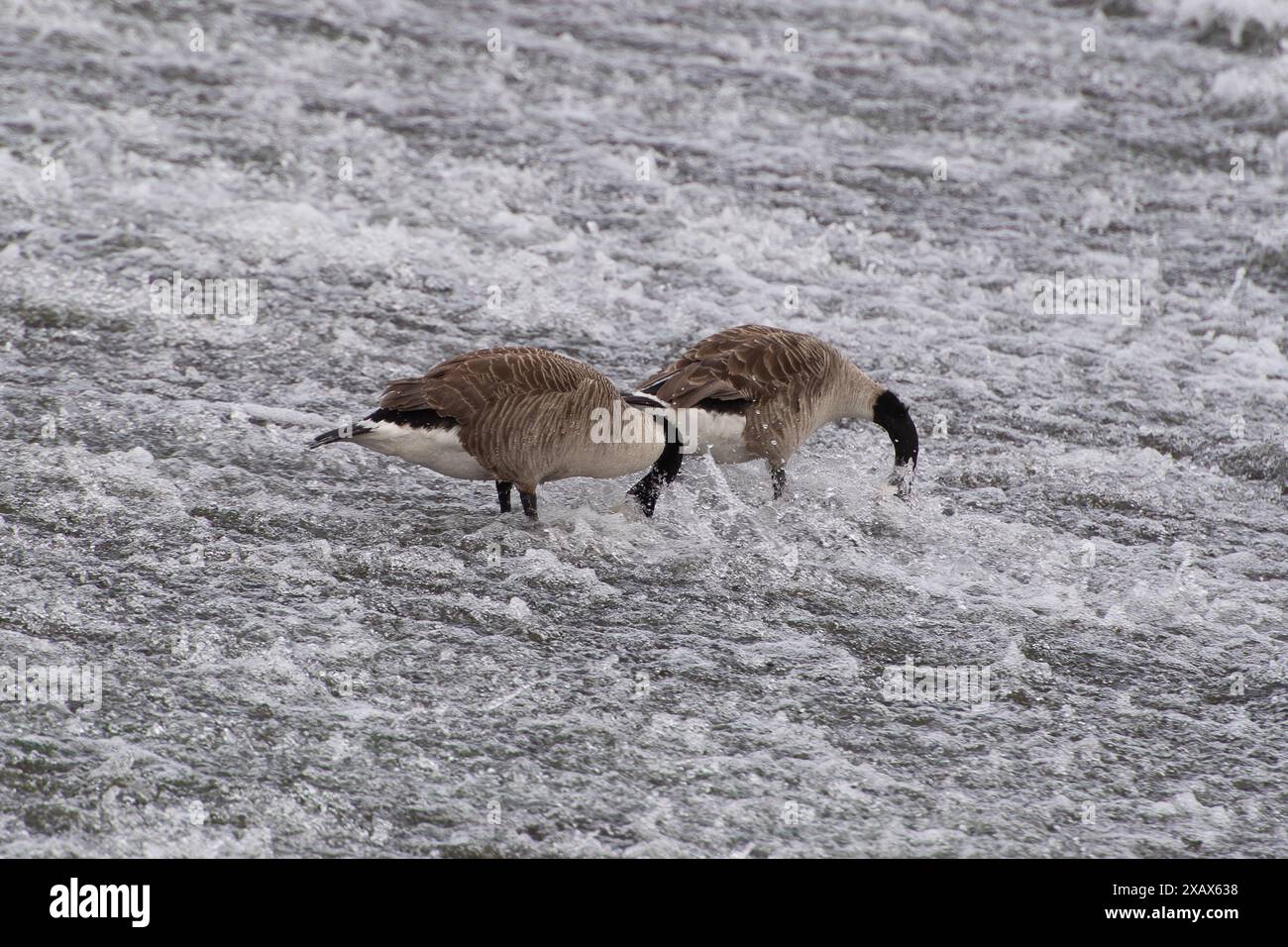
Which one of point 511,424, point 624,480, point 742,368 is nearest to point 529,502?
point 511,424

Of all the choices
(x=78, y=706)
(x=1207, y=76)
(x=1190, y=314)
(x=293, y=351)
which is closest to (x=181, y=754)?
(x=78, y=706)

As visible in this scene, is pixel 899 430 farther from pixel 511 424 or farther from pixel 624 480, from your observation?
pixel 511 424

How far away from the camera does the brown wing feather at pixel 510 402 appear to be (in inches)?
249

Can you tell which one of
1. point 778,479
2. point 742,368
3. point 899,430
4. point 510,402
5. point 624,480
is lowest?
point 624,480

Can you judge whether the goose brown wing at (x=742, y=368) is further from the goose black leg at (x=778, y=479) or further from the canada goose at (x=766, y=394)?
the goose black leg at (x=778, y=479)

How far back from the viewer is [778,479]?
23.9 feet

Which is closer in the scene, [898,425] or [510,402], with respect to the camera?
[510,402]

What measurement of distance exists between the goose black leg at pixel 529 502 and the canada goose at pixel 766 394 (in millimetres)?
803

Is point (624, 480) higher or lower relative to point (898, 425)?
lower

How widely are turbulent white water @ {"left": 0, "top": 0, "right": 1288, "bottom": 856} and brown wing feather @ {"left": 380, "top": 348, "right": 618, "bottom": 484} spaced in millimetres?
471

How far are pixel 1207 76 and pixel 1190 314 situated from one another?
599cm

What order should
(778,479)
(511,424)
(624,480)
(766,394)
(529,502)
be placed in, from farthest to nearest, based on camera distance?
(624,480), (778,479), (766,394), (529,502), (511,424)

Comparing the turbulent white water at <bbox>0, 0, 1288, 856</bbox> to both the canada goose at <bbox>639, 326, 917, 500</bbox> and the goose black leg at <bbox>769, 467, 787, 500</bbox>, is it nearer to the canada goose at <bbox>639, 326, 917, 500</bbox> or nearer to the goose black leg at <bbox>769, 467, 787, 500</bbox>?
the goose black leg at <bbox>769, 467, 787, 500</bbox>

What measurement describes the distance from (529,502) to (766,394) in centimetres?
126
